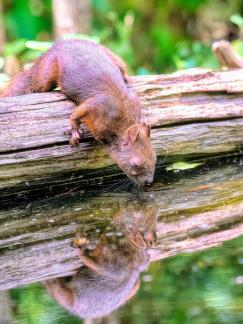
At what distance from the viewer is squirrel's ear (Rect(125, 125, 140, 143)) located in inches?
201

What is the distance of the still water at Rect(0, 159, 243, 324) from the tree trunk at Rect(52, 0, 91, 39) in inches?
109

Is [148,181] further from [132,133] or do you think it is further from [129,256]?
[129,256]

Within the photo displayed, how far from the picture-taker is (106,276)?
3779 mm

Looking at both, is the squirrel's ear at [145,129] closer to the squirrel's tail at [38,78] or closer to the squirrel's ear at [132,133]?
the squirrel's ear at [132,133]

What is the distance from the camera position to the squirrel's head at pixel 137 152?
5156mm

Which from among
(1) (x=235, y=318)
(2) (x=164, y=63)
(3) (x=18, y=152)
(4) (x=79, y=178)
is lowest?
(2) (x=164, y=63)

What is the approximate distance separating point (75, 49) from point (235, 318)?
3014 millimetres

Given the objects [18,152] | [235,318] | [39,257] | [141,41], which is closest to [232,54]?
[18,152]

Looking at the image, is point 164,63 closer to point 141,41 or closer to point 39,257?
point 141,41

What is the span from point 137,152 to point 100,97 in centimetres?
47

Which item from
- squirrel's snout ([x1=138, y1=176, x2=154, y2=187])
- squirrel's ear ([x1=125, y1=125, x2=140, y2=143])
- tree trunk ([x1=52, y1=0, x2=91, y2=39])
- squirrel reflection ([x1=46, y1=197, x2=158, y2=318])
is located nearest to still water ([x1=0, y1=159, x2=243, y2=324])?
squirrel reflection ([x1=46, y1=197, x2=158, y2=318])

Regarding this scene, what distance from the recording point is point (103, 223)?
4.74 meters

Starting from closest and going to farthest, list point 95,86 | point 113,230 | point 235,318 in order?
point 235,318, point 113,230, point 95,86

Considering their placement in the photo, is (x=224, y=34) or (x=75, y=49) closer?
(x=75, y=49)
